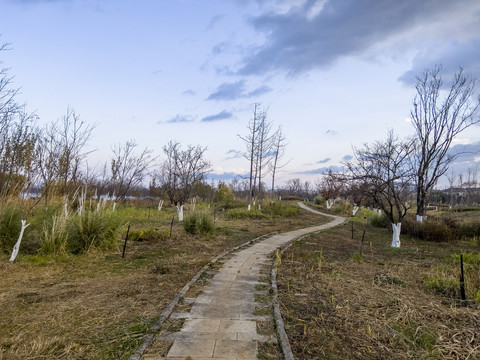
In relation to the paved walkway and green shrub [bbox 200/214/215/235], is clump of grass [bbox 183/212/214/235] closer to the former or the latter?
green shrub [bbox 200/214/215/235]

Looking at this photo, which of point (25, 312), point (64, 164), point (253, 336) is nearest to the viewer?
point (253, 336)

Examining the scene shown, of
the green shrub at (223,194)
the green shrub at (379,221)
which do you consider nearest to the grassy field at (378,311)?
the green shrub at (379,221)

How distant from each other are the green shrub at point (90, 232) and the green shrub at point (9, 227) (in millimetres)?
1058

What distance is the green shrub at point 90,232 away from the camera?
7.15 meters

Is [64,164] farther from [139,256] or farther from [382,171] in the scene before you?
[382,171]

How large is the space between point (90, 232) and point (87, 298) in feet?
10.6

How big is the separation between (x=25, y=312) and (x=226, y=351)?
9.12 ft

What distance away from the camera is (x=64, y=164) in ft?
34.8

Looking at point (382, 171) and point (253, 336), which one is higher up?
point (382, 171)

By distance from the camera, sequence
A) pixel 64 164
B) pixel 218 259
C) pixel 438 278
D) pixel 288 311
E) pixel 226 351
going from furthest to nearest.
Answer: pixel 64 164
pixel 218 259
pixel 438 278
pixel 288 311
pixel 226 351

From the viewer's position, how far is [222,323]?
369 cm

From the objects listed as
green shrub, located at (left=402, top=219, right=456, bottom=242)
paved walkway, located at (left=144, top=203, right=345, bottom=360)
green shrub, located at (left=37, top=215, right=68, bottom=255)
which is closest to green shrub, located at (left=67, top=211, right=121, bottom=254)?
green shrub, located at (left=37, top=215, right=68, bottom=255)

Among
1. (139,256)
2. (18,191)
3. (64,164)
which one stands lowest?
(139,256)

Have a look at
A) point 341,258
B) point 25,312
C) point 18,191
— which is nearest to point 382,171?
point 341,258
